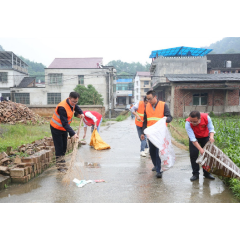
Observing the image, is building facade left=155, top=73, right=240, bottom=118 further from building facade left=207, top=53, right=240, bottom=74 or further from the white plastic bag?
building facade left=207, top=53, right=240, bottom=74

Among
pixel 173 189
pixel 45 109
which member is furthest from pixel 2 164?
pixel 45 109

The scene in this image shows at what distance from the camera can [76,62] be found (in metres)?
36.2

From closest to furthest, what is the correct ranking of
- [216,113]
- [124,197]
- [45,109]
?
[124,197] → [45,109] → [216,113]

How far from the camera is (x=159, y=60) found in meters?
33.2

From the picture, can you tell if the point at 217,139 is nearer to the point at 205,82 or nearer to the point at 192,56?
the point at 205,82

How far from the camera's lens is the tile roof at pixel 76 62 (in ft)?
116

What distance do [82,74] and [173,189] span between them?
3210cm

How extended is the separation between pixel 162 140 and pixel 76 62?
33035mm

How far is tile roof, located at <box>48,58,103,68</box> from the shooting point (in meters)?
35.4

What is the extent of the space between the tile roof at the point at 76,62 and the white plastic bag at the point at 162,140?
31412 millimetres

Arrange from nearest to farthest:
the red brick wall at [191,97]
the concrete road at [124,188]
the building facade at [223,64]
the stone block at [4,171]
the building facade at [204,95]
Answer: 1. the concrete road at [124,188]
2. the stone block at [4,171]
3. the building facade at [204,95]
4. the red brick wall at [191,97]
5. the building facade at [223,64]

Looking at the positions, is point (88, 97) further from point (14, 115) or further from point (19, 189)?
point (19, 189)
